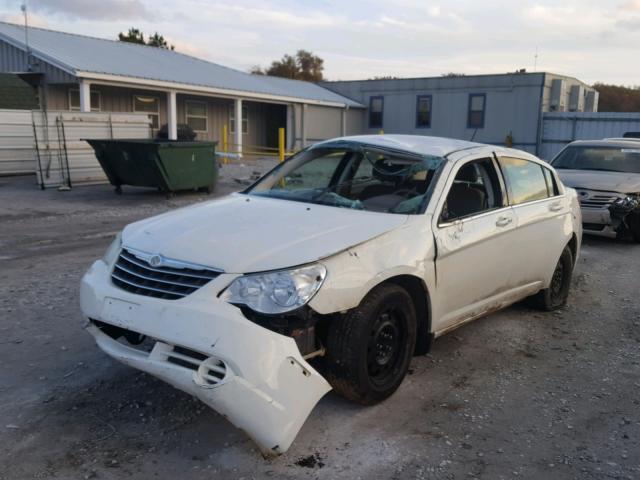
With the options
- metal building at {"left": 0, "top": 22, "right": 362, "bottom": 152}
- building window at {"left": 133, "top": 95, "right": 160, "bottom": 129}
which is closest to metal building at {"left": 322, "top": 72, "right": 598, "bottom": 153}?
metal building at {"left": 0, "top": 22, "right": 362, "bottom": 152}

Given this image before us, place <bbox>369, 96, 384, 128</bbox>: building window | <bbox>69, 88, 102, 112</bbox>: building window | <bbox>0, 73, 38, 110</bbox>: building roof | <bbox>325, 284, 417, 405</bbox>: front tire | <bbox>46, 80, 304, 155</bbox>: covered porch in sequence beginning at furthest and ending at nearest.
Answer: <bbox>369, 96, 384, 128</bbox>: building window < <bbox>69, 88, 102, 112</bbox>: building window < <bbox>46, 80, 304, 155</bbox>: covered porch < <bbox>0, 73, 38, 110</bbox>: building roof < <bbox>325, 284, 417, 405</bbox>: front tire

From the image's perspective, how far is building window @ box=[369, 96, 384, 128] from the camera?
32.3 meters

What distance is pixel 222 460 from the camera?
317 cm

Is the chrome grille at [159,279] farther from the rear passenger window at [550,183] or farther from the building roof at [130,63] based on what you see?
the building roof at [130,63]

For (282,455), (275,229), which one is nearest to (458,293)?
(275,229)

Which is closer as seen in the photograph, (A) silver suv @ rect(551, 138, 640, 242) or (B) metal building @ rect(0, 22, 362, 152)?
(A) silver suv @ rect(551, 138, 640, 242)

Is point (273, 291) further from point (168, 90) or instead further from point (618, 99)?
point (618, 99)

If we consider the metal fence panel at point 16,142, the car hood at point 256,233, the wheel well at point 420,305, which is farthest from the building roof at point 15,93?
the wheel well at point 420,305

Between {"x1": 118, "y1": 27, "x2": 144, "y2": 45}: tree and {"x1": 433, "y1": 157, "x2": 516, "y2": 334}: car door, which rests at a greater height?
{"x1": 118, "y1": 27, "x2": 144, "y2": 45}: tree

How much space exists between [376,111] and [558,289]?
27599mm

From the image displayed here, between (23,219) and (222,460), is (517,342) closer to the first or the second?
(222,460)

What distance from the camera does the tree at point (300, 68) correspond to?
61.0 m

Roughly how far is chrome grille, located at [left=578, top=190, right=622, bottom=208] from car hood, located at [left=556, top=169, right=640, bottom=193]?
2.9 inches

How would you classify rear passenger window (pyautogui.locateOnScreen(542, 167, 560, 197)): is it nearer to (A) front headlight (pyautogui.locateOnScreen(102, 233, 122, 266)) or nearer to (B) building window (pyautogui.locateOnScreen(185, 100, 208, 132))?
(A) front headlight (pyautogui.locateOnScreen(102, 233, 122, 266))
